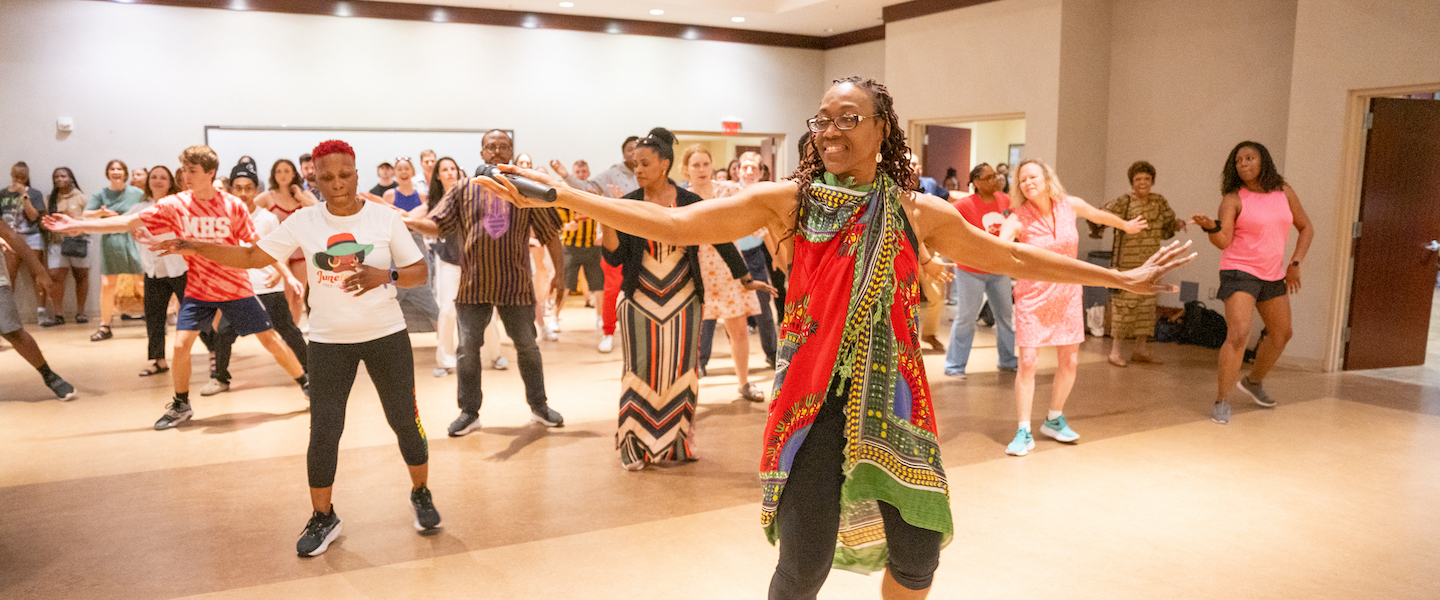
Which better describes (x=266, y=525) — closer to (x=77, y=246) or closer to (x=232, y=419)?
(x=232, y=419)

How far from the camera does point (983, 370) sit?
290 inches

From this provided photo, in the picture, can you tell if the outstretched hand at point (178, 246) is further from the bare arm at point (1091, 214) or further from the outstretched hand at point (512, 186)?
the bare arm at point (1091, 214)

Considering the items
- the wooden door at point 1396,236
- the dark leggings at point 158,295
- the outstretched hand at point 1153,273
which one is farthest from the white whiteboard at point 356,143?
the outstretched hand at point 1153,273

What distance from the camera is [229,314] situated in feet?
18.2

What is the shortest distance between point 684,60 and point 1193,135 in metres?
7.09

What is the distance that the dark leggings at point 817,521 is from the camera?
6.93 ft

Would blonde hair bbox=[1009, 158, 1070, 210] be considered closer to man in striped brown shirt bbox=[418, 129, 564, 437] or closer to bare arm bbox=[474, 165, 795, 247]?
man in striped brown shirt bbox=[418, 129, 564, 437]

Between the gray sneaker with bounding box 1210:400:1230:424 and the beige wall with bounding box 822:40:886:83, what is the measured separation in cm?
804

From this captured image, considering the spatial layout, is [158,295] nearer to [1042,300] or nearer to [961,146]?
[1042,300]

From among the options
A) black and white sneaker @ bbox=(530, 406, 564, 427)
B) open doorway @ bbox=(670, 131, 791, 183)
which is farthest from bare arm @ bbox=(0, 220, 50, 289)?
open doorway @ bbox=(670, 131, 791, 183)

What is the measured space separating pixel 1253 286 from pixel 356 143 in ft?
33.3

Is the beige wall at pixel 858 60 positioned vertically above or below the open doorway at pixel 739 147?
above

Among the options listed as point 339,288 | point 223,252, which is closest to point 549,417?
point 339,288

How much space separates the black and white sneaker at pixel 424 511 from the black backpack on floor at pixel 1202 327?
24.3 feet
